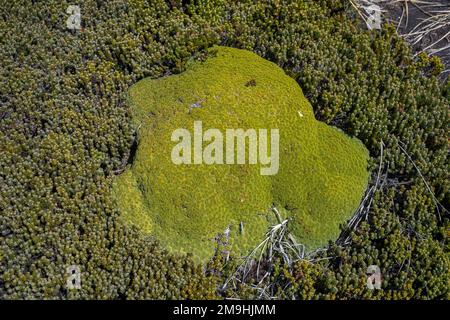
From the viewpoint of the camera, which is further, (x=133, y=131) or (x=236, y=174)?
(x=133, y=131)

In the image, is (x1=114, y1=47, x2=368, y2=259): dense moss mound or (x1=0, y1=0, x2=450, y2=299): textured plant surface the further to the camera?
(x1=114, y1=47, x2=368, y2=259): dense moss mound

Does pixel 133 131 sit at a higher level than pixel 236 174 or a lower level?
higher

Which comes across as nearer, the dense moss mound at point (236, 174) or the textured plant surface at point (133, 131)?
the textured plant surface at point (133, 131)
